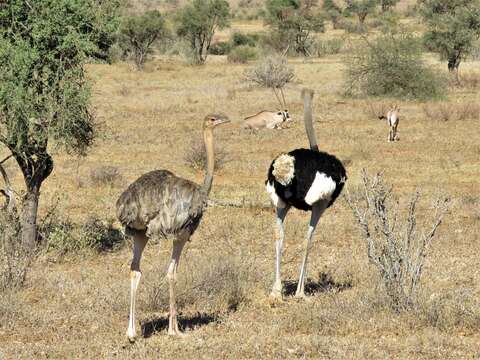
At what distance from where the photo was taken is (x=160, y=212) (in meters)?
6.11

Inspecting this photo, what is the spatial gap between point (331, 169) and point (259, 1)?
8884cm

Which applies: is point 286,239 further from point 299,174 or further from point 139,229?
point 139,229

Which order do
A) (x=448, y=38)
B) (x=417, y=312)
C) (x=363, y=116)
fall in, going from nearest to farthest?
1. (x=417, y=312)
2. (x=363, y=116)
3. (x=448, y=38)

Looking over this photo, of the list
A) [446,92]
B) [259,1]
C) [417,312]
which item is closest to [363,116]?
[446,92]

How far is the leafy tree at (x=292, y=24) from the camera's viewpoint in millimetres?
47938

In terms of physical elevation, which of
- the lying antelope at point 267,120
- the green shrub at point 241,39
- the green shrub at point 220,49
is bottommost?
the lying antelope at point 267,120

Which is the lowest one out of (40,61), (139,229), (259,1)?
(139,229)

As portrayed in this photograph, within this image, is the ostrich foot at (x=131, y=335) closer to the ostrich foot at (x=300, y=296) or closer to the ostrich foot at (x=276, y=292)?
the ostrich foot at (x=276, y=292)

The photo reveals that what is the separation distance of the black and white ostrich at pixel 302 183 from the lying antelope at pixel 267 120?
12.3 m

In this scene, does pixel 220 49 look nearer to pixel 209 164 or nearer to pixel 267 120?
pixel 267 120

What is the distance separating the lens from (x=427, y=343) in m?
6.11

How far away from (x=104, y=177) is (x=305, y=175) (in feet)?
24.0

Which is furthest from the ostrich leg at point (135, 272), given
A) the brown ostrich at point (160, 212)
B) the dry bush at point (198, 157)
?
the dry bush at point (198, 157)

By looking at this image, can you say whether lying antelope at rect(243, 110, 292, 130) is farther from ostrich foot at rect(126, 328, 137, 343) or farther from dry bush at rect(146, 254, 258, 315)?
ostrich foot at rect(126, 328, 137, 343)
